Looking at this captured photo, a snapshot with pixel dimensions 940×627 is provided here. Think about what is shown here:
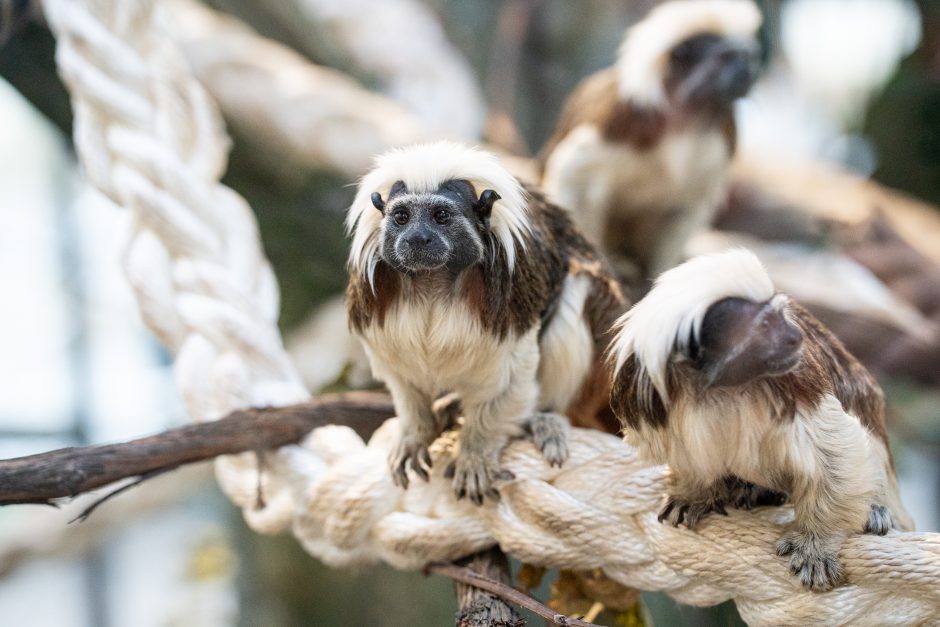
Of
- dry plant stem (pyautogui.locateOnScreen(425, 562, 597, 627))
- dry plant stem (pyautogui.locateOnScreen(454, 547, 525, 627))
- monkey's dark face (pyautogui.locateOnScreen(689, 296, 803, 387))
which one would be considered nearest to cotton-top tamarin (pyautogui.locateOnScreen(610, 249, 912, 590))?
monkey's dark face (pyautogui.locateOnScreen(689, 296, 803, 387))

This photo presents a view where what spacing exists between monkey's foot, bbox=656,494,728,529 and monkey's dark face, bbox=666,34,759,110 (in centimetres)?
243

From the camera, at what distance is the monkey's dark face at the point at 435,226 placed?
77.4 inches

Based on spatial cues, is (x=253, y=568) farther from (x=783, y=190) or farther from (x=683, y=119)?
(x=783, y=190)

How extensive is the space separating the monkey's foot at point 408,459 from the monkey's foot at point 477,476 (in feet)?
0.34

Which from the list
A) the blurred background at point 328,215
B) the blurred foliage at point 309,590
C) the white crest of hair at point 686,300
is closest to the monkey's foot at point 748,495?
the white crest of hair at point 686,300

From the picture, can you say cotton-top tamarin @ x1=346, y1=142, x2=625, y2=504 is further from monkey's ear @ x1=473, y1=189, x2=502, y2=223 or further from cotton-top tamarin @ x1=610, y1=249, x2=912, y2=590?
cotton-top tamarin @ x1=610, y1=249, x2=912, y2=590

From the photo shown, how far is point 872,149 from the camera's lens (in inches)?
228

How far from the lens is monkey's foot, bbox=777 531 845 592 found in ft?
5.45

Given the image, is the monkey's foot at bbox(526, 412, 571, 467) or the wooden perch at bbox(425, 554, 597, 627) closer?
the wooden perch at bbox(425, 554, 597, 627)

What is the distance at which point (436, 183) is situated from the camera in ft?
6.76

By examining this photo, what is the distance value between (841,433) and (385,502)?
1043 mm

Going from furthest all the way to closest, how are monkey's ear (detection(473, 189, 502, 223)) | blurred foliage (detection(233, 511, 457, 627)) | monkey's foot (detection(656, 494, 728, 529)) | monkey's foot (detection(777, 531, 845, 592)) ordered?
→ blurred foliage (detection(233, 511, 457, 627)) < monkey's ear (detection(473, 189, 502, 223)) < monkey's foot (detection(656, 494, 728, 529)) < monkey's foot (detection(777, 531, 845, 592))

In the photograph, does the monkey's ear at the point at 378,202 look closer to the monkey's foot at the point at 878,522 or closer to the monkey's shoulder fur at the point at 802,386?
the monkey's shoulder fur at the point at 802,386

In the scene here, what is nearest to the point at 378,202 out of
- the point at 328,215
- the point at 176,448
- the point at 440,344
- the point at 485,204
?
the point at 485,204
